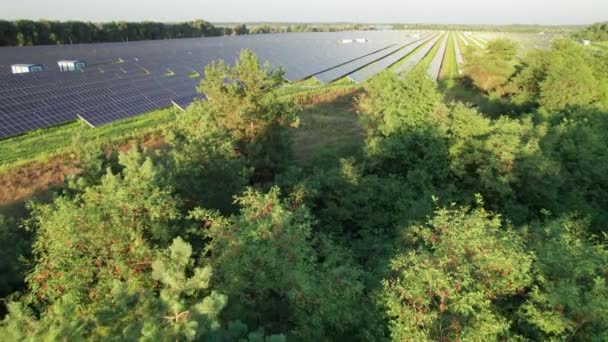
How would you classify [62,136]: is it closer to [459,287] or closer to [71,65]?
[71,65]

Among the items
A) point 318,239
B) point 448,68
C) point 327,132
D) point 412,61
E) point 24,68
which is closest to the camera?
point 318,239

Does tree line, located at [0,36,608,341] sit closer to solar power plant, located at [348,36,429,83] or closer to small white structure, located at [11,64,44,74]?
solar power plant, located at [348,36,429,83]

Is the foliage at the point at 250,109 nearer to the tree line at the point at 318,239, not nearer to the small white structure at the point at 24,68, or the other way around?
the tree line at the point at 318,239

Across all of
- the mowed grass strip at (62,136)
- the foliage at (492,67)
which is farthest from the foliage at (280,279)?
the foliage at (492,67)

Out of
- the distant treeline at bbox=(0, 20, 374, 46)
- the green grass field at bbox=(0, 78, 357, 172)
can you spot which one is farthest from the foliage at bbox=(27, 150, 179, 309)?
the distant treeline at bbox=(0, 20, 374, 46)

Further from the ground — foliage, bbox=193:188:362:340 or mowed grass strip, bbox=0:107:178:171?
foliage, bbox=193:188:362:340

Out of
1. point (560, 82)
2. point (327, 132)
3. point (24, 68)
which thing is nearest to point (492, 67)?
point (560, 82)

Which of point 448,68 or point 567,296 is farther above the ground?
point 567,296

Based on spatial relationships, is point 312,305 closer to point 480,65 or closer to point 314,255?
point 314,255
